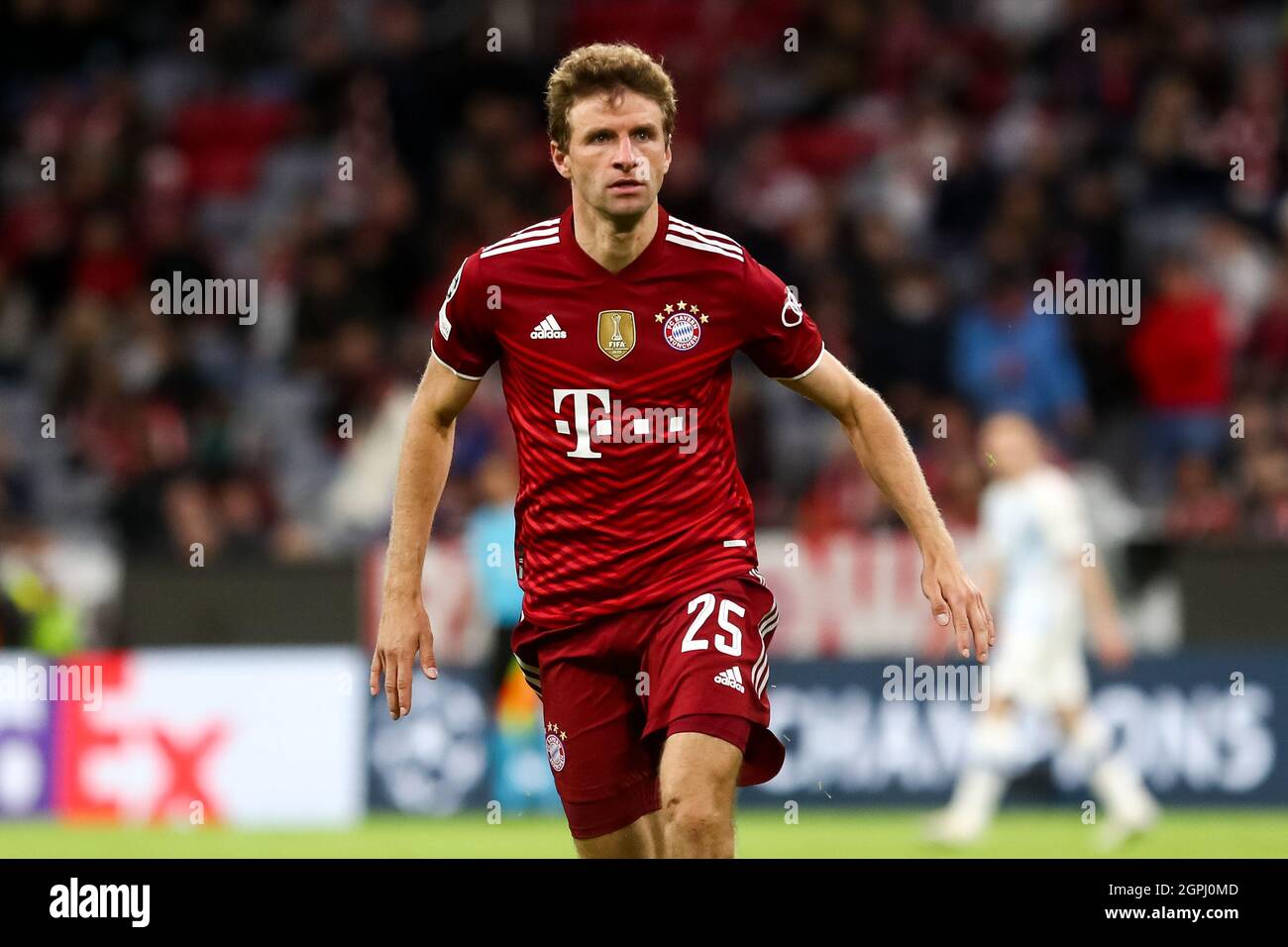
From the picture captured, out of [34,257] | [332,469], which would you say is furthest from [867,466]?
[34,257]

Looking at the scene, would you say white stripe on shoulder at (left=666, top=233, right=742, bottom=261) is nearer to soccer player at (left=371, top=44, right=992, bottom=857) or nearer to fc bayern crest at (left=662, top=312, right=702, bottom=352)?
soccer player at (left=371, top=44, right=992, bottom=857)

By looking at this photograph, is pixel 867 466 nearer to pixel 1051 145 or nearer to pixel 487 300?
pixel 487 300

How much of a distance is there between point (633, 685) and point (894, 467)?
923mm

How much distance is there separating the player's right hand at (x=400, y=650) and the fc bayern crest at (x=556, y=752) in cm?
37

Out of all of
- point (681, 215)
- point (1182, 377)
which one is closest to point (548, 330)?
point (1182, 377)

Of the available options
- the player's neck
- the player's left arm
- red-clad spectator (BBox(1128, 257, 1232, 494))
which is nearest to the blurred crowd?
red-clad spectator (BBox(1128, 257, 1232, 494))

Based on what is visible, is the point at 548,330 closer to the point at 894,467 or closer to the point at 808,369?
Result: the point at 808,369

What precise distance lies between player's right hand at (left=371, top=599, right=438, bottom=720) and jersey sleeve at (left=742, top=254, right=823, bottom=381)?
3.82 ft

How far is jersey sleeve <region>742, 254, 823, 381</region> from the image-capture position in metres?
6.00

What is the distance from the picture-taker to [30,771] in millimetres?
12516

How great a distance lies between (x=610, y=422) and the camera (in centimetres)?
596

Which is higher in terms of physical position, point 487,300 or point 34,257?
point 34,257

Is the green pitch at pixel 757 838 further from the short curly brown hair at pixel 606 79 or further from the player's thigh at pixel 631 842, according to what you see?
the short curly brown hair at pixel 606 79
